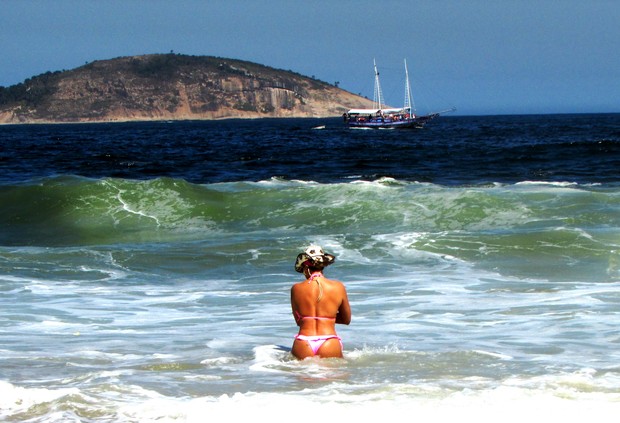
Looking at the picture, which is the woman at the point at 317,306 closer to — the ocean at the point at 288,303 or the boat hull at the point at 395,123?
the ocean at the point at 288,303

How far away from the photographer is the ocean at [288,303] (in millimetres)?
7387

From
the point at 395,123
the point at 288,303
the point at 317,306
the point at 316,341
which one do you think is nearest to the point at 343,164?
the point at 288,303

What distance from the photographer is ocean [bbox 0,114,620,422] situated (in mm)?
7387

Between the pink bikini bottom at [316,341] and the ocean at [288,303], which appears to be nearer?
the ocean at [288,303]

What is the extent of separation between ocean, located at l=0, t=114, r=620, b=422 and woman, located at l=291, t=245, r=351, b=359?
0.16m

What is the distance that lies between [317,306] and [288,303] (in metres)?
3.82

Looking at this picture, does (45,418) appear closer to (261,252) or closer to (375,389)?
(375,389)

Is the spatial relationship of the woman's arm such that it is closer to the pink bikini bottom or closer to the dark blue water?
the pink bikini bottom

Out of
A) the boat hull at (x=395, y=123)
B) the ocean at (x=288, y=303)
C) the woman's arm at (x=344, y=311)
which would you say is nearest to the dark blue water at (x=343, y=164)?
the ocean at (x=288, y=303)

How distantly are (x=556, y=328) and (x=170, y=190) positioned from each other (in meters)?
16.8

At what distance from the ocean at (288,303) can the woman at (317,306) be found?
0.54 ft

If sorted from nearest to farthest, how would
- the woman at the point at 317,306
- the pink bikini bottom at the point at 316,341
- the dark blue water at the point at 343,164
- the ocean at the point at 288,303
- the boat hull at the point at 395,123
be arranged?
1. the ocean at the point at 288,303
2. the woman at the point at 317,306
3. the pink bikini bottom at the point at 316,341
4. the dark blue water at the point at 343,164
5. the boat hull at the point at 395,123

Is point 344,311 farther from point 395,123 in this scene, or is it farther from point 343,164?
point 395,123

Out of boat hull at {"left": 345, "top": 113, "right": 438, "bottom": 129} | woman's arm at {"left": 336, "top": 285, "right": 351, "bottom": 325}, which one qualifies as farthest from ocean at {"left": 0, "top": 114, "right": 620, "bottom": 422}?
boat hull at {"left": 345, "top": 113, "right": 438, "bottom": 129}
